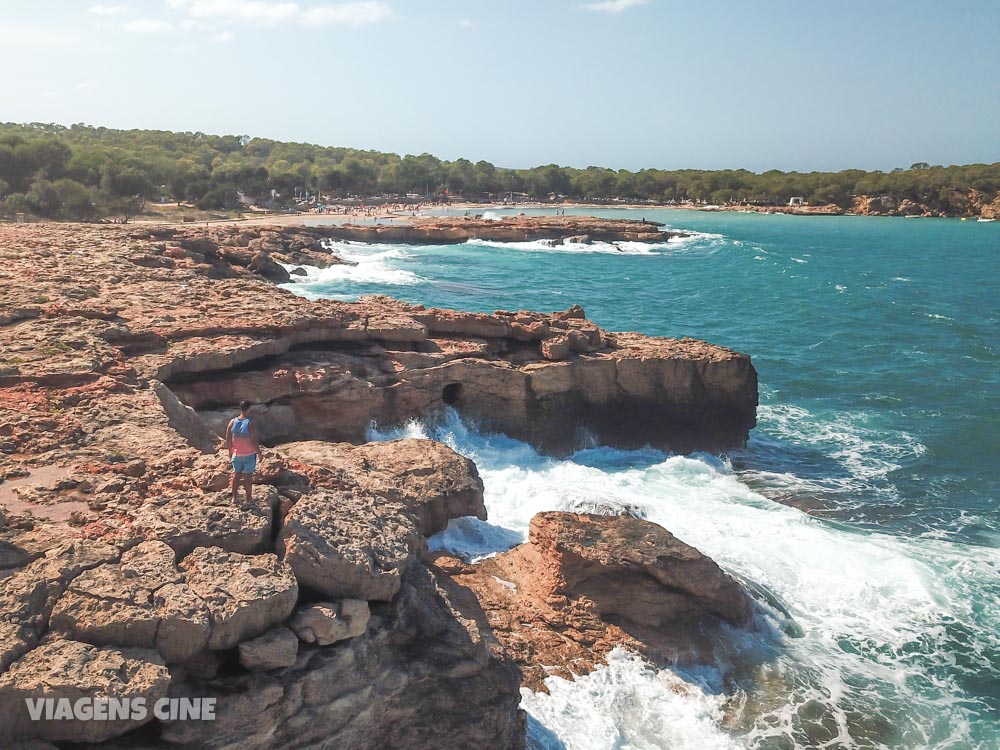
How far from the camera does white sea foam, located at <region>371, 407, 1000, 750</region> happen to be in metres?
10.1

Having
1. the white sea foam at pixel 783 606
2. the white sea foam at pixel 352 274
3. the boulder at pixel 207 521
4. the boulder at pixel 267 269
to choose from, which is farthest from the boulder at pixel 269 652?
the boulder at pixel 267 269

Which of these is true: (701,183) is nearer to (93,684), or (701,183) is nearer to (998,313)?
(998,313)

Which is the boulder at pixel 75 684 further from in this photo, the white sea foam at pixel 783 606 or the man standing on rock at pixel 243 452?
the white sea foam at pixel 783 606

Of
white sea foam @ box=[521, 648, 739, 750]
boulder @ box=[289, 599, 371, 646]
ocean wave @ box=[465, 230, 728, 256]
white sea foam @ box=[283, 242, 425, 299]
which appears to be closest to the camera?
boulder @ box=[289, 599, 371, 646]

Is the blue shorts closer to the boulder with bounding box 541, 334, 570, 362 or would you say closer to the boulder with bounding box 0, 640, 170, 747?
the boulder with bounding box 0, 640, 170, 747

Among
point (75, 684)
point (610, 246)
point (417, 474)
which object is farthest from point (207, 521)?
point (610, 246)

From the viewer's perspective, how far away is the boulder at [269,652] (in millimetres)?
6910

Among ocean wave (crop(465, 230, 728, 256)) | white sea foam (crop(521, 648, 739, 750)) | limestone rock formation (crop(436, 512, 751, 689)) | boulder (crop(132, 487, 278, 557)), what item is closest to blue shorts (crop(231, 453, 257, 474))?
boulder (crop(132, 487, 278, 557))

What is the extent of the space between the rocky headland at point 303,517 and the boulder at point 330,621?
3cm

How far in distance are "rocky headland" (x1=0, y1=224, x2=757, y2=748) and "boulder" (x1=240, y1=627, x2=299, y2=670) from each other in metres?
0.02

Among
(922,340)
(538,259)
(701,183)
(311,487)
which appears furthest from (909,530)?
(701,183)

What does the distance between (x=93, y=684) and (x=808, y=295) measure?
4916 cm

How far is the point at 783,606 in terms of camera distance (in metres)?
12.9

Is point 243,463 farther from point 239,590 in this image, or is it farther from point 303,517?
point 239,590
